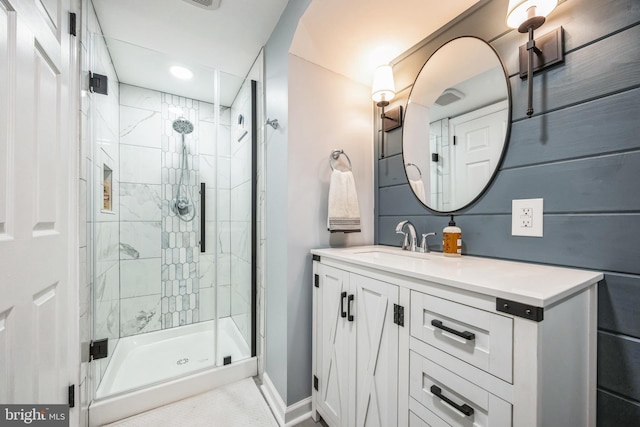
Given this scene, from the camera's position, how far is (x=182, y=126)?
236 cm

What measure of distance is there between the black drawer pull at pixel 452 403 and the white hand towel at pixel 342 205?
884mm

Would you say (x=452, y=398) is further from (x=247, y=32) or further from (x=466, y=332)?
(x=247, y=32)

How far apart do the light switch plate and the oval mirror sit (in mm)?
163

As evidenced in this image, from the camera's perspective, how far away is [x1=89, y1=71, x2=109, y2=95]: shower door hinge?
1.43 metres

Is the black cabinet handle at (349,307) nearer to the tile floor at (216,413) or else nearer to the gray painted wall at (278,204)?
the gray painted wall at (278,204)

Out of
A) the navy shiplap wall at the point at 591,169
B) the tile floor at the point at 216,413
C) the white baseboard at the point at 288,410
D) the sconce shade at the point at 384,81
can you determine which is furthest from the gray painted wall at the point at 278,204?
the navy shiplap wall at the point at 591,169

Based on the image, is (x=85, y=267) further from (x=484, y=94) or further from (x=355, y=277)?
(x=484, y=94)

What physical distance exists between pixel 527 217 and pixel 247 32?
196cm

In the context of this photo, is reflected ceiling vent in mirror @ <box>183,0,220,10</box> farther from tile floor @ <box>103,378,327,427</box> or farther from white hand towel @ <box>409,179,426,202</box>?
tile floor @ <box>103,378,327,427</box>

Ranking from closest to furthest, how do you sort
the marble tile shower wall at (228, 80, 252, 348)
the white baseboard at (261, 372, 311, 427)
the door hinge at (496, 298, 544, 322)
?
the door hinge at (496, 298, 544, 322) → the white baseboard at (261, 372, 311, 427) → the marble tile shower wall at (228, 80, 252, 348)

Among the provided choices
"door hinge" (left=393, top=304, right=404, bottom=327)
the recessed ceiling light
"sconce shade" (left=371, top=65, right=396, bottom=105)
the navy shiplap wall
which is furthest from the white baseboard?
the recessed ceiling light

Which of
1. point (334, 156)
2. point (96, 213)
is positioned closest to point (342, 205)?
point (334, 156)

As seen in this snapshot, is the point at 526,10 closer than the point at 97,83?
Yes

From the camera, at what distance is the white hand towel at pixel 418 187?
1448mm
